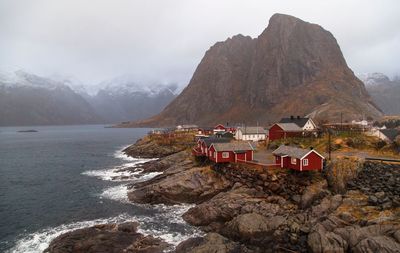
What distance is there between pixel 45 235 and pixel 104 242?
8873 millimetres

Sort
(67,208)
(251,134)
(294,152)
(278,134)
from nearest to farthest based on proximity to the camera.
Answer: (294,152), (67,208), (278,134), (251,134)

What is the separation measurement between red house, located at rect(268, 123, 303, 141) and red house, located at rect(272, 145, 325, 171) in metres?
24.2

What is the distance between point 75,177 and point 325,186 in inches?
2135

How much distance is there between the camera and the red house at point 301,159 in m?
44.0

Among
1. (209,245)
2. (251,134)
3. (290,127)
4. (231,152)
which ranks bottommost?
(209,245)

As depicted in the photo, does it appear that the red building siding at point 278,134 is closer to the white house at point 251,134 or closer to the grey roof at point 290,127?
the grey roof at point 290,127

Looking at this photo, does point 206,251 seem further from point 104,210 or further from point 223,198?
point 104,210

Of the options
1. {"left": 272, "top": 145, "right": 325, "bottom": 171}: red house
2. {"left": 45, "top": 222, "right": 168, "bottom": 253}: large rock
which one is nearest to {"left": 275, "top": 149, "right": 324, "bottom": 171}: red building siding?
{"left": 272, "top": 145, "right": 325, "bottom": 171}: red house

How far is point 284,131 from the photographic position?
70.6 meters

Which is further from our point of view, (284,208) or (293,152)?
(293,152)

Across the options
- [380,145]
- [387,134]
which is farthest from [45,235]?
[387,134]

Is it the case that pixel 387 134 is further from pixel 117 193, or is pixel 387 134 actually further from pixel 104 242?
pixel 104 242

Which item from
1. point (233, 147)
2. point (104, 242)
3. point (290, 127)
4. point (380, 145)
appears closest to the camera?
point (104, 242)

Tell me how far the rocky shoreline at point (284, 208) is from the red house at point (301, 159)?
1.25 m
